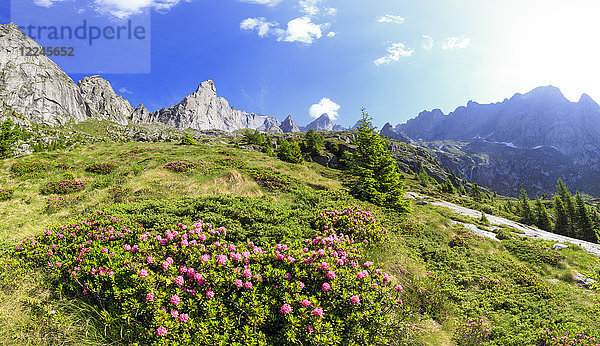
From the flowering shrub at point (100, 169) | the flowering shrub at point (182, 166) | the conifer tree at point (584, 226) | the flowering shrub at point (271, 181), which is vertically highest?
the flowering shrub at point (182, 166)

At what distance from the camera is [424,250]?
9789 mm

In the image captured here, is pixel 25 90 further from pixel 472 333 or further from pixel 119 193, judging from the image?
pixel 472 333

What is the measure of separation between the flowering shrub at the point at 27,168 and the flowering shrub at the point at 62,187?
4.30m

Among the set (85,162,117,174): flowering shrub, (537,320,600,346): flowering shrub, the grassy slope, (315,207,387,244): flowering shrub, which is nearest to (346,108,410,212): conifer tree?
the grassy slope

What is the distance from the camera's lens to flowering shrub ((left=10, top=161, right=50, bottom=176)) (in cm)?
1577

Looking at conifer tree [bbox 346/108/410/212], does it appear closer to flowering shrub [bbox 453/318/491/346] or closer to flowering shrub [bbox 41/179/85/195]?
flowering shrub [bbox 453/318/491/346]

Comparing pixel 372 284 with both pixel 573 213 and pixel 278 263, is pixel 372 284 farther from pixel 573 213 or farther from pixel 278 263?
pixel 573 213

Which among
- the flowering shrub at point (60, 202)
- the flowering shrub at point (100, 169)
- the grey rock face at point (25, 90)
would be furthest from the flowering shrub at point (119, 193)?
the grey rock face at point (25, 90)

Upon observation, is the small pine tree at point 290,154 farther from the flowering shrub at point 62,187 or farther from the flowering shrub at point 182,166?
the flowering shrub at point 62,187

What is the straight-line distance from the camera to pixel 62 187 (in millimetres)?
13406

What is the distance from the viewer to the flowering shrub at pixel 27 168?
15773 mm

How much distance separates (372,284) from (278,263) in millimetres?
1919

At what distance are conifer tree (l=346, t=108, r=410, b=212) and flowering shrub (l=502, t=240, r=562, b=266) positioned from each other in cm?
601

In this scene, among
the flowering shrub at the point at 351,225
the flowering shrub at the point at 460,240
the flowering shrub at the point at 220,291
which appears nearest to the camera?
the flowering shrub at the point at 220,291
